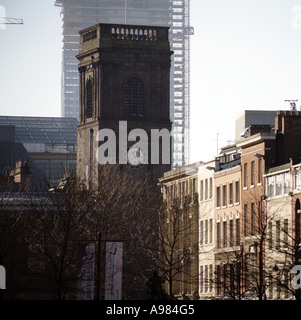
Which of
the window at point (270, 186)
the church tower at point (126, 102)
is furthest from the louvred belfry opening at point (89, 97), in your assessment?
the window at point (270, 186)

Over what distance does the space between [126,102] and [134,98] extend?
121 cm

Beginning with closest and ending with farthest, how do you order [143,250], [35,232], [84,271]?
[84,271], [35,232], [143,250]

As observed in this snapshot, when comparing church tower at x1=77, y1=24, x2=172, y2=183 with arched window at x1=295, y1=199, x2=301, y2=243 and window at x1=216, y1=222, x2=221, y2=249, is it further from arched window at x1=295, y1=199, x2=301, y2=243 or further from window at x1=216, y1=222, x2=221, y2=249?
arched window at x1=295, y1=199, x2=301, y2=243

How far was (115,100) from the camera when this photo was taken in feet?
598

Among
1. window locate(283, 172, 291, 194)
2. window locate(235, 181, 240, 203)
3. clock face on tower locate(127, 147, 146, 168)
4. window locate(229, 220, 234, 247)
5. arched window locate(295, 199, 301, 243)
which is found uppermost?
clock face on tower locate(127, 147, 146, 168)

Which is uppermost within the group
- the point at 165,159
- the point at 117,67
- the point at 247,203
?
the point at 117,67

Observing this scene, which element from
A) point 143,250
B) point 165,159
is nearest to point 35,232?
point 143,250

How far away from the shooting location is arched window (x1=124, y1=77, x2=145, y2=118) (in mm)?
182875

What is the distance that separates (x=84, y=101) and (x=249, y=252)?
8079cm

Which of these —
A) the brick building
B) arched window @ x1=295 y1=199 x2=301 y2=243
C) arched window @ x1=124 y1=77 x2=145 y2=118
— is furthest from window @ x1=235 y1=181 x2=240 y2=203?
arched window @ x1=124 y1=77 x2=145 y2=118

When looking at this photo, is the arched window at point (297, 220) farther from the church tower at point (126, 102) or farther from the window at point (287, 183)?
the church tower at point (126, 102)

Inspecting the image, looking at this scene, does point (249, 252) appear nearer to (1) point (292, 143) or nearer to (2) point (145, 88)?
(1) point (292, 143)

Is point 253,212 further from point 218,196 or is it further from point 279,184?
point 218,196

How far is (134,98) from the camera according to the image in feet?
602
